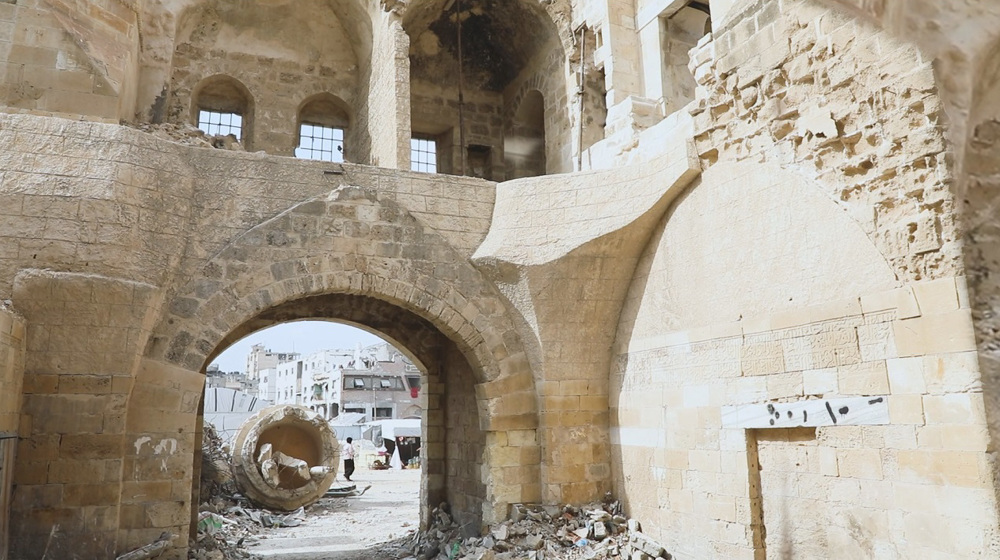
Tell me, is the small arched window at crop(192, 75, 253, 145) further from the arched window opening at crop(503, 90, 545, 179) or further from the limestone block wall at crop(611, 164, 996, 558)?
the limestone block wall at crop(611, 164, 996, 558)

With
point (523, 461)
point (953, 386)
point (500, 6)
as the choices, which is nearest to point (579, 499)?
point (523, 461)

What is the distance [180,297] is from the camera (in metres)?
6.29

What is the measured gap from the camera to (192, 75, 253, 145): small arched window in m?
11.0

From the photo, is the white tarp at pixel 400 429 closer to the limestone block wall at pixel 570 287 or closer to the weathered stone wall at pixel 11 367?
the limestone block wall at pixel 570 287

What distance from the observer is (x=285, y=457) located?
479 inches

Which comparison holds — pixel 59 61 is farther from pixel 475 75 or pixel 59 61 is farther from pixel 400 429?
pixel 400 429

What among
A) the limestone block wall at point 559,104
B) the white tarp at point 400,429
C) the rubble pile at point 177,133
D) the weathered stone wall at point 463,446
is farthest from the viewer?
the white tarp at point 400,429

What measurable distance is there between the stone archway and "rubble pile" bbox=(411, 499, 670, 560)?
243 millimetres

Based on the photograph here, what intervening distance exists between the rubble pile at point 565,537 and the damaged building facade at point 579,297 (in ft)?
0.53

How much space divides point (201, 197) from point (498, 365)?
316cm

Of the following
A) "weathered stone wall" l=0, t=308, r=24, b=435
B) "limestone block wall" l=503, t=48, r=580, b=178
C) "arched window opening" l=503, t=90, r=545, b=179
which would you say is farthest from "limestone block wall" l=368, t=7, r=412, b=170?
"weathered stone wall" l=0, t=308, r=24, b=435

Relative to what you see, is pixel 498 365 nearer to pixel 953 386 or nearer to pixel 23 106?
pixel 953 386

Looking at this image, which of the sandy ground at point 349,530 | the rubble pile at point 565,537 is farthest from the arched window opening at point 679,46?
the sandy ground at point 349,530

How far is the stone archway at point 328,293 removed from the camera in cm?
604
